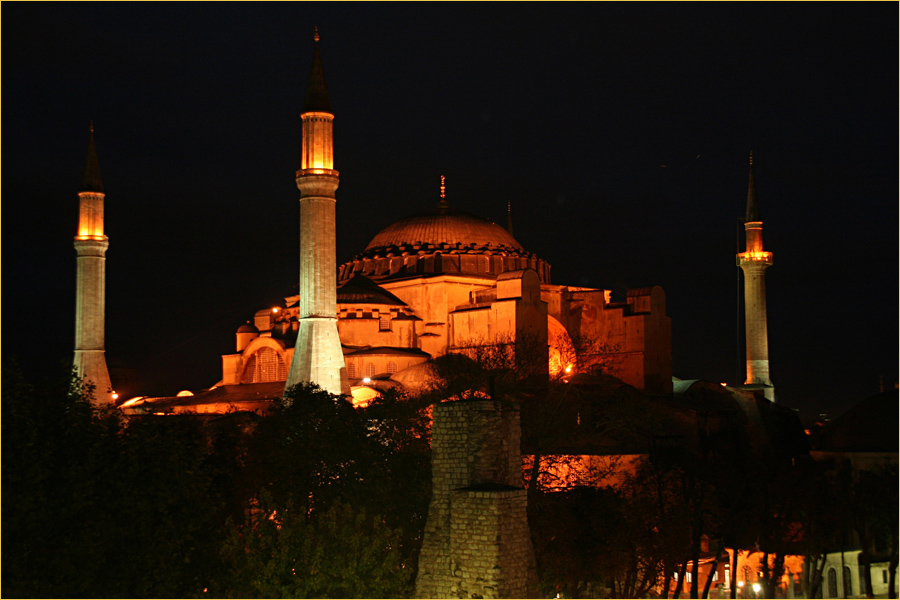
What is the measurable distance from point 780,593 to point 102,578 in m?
16.8

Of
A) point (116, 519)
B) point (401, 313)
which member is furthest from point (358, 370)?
point (116, 519)

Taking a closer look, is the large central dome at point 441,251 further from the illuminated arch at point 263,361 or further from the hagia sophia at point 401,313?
the illuminated arch at point 263,361

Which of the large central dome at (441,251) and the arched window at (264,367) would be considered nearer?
the arched window at (264,367)

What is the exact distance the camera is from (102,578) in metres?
13.0

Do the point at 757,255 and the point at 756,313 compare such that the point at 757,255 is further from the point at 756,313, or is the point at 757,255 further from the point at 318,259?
the point at 318,259

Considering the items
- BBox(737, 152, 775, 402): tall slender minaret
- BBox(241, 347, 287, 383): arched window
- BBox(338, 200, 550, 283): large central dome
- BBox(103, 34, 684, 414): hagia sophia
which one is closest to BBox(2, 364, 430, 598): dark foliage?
BBox(103, 34, 684, 414): hagia sophia

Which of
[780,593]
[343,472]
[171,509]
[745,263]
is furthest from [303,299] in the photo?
[745,263]

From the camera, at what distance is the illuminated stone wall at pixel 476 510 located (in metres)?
12.7

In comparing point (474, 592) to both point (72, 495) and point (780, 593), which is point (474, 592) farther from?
point (780, 593)

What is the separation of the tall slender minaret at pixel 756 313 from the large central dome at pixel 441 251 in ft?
23.2

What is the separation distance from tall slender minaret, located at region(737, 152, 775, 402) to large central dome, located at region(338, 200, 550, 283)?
23.2 ft

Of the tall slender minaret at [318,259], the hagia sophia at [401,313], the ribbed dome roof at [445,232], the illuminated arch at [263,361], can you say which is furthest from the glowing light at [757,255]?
the tall slender minaret at [318,259]

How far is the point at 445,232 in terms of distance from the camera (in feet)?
134

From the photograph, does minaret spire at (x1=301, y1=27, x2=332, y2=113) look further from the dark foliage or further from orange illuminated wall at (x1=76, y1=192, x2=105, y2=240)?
the dark foliage
